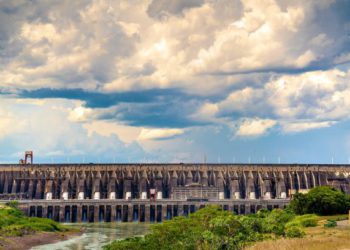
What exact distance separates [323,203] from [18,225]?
53.4 meters

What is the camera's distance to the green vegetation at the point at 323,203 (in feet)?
316

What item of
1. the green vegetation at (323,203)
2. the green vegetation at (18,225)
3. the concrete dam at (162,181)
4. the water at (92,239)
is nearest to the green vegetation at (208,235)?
Result: the water at (92,239)

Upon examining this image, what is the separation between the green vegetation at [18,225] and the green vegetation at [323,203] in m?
46.2

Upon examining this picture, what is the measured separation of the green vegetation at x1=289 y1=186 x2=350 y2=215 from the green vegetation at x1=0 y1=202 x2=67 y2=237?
46221 mm

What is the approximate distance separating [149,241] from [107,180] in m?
108

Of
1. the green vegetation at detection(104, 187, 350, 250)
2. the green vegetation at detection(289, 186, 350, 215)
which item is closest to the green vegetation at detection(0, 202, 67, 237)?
the green vegetation at detection(104, 187, 350, 250)

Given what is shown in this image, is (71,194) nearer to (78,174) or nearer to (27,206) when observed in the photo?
(78,174)

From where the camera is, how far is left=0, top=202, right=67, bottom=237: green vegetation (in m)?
86.6

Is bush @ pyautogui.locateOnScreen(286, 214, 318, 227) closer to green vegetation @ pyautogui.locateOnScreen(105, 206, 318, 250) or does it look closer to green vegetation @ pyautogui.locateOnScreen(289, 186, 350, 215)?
green vegetation @ pyautogui.locateOnScreen(289, 186, 350, 215)

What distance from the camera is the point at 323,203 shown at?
96.4m

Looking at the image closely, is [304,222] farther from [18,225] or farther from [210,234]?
[18,225]

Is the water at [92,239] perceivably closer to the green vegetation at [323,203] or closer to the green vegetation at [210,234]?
the green vegetation at [210,234]

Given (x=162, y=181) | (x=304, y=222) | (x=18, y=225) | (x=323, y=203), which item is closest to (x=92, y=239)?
(x=18, y=225)

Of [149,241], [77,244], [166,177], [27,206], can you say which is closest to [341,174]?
[166,177]
